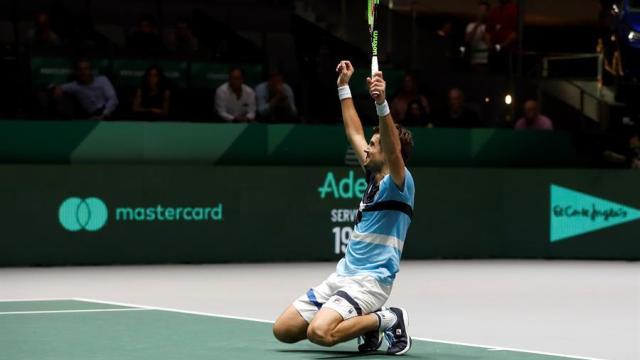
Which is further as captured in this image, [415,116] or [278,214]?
[415,116]

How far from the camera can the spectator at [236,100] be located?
1788cm

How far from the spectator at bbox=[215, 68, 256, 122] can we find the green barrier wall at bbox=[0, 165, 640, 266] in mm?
901

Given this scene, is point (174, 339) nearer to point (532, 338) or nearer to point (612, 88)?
point (532, 338)

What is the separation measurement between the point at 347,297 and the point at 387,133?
124 cm

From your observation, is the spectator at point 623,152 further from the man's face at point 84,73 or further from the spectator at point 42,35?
the spectator at point 42,35

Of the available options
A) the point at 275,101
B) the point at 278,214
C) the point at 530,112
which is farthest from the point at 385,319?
the point at 530,112

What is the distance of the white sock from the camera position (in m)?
9.12

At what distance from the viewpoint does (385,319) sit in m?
9.13

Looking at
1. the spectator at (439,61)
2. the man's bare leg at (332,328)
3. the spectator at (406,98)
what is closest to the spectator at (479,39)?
the spectator at (439,61)

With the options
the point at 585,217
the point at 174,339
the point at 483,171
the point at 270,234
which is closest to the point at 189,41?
the point at 270,234

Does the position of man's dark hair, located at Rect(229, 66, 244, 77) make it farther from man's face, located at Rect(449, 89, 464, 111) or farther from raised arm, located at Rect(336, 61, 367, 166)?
raised arm, located at Rect(336, 61, 367, 166)

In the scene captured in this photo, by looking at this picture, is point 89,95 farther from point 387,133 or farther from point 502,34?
point 387,133

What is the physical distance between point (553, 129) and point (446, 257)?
8.23 feet

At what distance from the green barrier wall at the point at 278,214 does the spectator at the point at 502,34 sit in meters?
2.18
